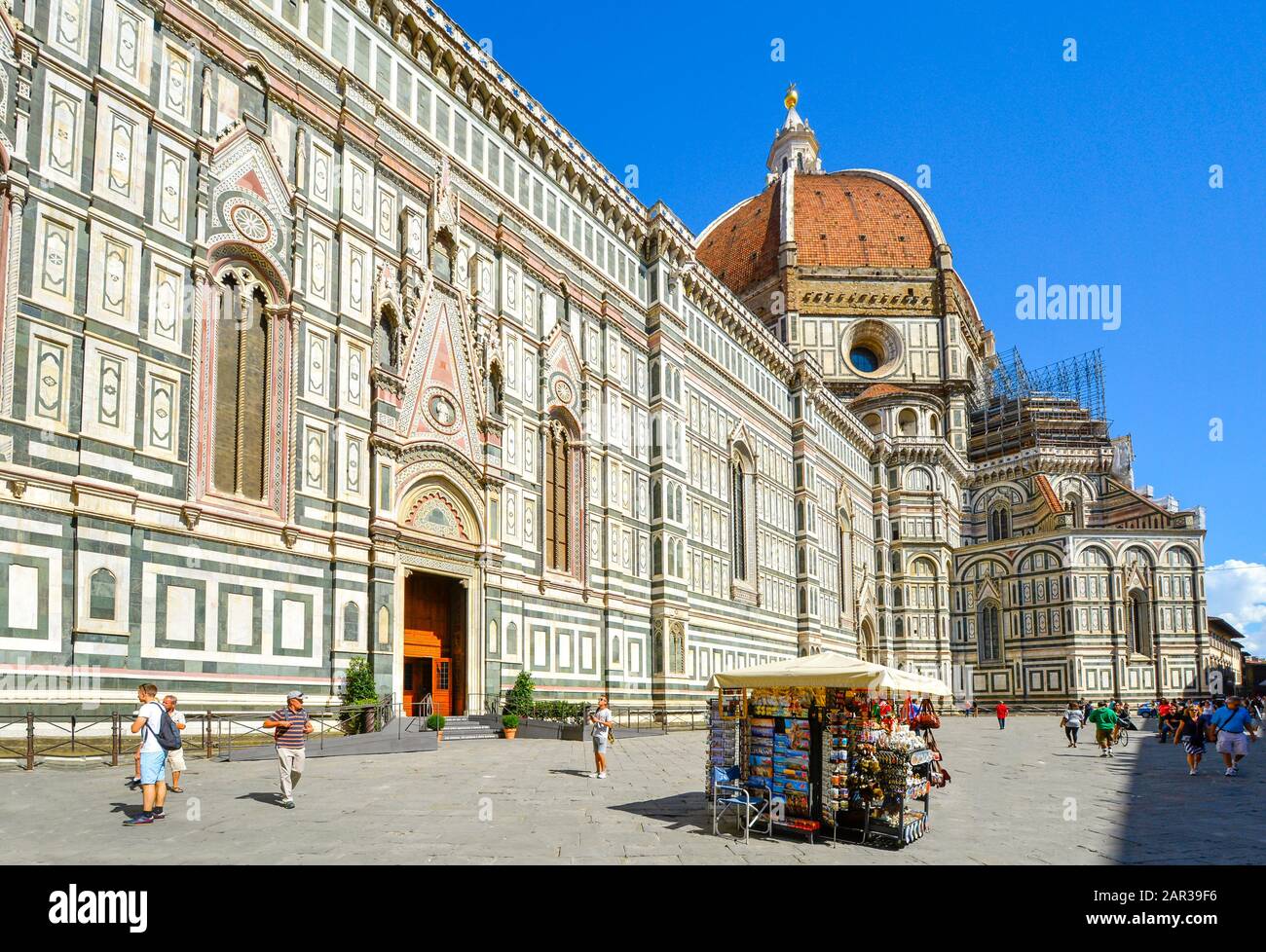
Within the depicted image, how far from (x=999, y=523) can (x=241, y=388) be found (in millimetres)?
73788

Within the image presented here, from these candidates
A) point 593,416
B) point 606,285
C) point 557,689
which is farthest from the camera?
point 606,285

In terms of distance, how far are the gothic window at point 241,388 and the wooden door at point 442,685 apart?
847 centimetres

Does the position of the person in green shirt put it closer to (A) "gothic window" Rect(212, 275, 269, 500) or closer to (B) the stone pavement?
(B) the stone pavement

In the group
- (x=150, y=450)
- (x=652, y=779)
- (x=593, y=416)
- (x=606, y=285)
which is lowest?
(x=652, y=779)

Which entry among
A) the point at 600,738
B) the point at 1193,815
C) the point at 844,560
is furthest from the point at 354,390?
the point at 844,560

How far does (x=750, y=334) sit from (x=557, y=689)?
86.6 ft

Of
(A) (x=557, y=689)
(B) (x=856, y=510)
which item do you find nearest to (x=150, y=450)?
(A) (x=557, y=689)

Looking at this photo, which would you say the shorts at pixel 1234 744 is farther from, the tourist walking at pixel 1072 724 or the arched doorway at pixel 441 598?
the arched doorway at pixel 441 598

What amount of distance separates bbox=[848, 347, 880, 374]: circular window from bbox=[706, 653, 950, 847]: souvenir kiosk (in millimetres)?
74623

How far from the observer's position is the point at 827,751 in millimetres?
13289

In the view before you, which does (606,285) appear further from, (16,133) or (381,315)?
(16,133)

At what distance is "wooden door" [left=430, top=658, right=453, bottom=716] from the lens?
29656 millimetres

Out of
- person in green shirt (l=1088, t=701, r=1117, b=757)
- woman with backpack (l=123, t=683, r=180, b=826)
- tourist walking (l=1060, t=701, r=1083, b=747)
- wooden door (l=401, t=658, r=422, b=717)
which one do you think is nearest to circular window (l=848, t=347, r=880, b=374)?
tourist walking (l=1060, t=701, r=1083, b=747)

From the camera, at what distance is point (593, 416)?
38062 mm
